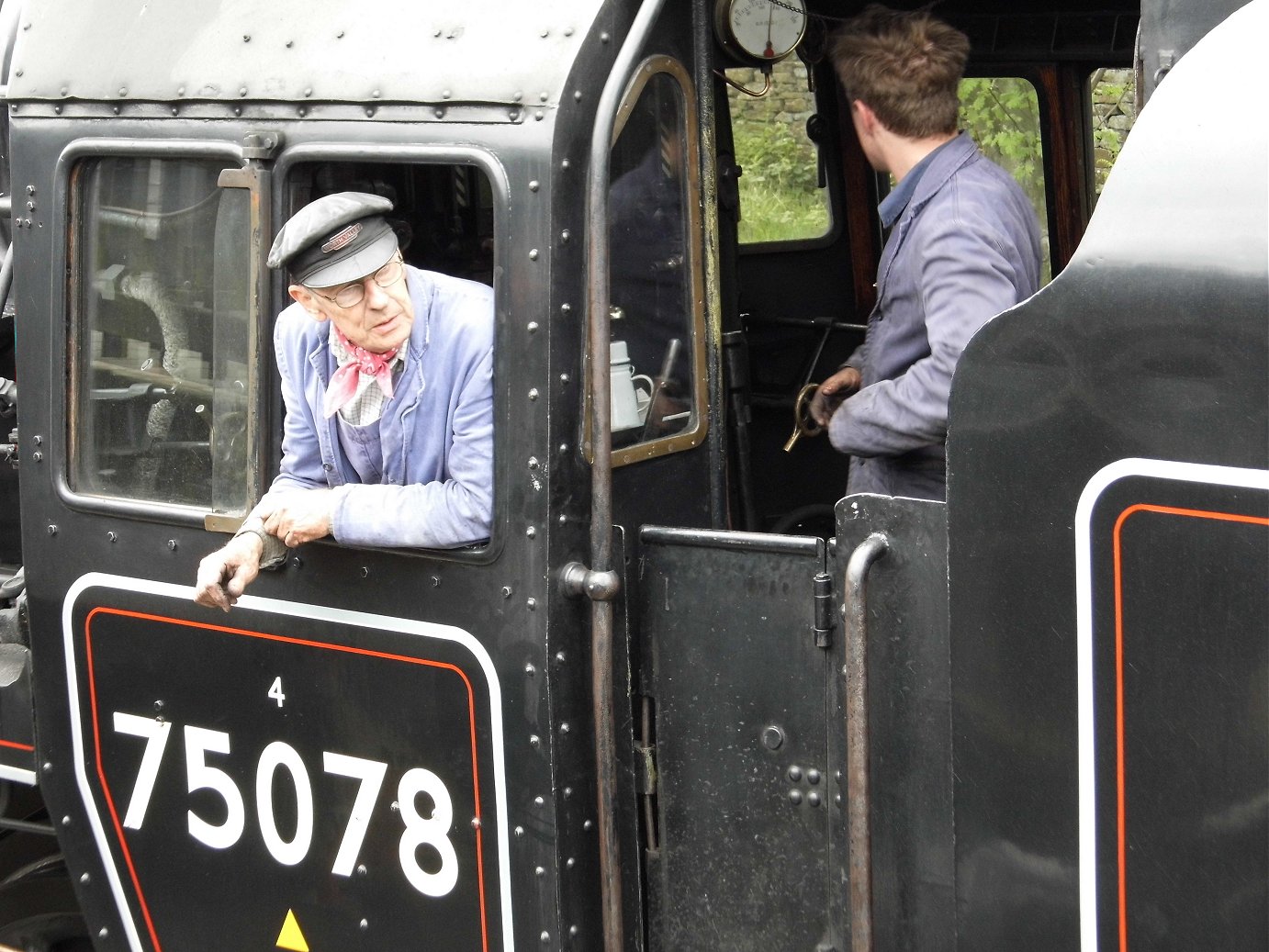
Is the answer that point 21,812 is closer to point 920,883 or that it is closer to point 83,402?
point 83,402

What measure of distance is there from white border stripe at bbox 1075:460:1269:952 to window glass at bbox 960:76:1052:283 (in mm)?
2273

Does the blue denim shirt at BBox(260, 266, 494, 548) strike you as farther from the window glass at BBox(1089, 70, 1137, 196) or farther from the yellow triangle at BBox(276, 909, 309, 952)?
the window glass at BBox(1089, 70, 1137, 196)

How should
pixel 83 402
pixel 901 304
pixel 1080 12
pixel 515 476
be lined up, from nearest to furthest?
pixel 515 476, pixel 901 304, pixel 83 402, pixel 1080 12

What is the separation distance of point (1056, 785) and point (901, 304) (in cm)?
92

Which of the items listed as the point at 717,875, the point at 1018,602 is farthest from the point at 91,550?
the point at 1018,602

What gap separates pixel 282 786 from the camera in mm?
2625

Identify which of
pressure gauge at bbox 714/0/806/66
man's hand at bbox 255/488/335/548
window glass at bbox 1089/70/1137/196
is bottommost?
man's hand at bbox 255/488/335/548

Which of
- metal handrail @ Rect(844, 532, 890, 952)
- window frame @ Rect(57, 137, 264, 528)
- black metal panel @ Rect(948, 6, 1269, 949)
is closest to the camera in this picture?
black metal panel @ Rect(948, 6, 1269, 949)

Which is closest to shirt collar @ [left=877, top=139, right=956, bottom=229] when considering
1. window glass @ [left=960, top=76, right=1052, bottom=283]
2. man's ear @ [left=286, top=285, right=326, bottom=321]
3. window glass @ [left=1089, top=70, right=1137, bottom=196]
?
man's ear @ [left=286, top=285, right=326, bottom=321]

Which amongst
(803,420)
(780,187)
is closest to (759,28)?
(803,420)

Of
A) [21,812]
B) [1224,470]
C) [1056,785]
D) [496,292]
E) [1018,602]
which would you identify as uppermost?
[496,292]

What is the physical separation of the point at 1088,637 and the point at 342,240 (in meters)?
1.17

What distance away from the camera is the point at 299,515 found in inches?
94.0

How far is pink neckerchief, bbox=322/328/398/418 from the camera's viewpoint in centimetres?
240
